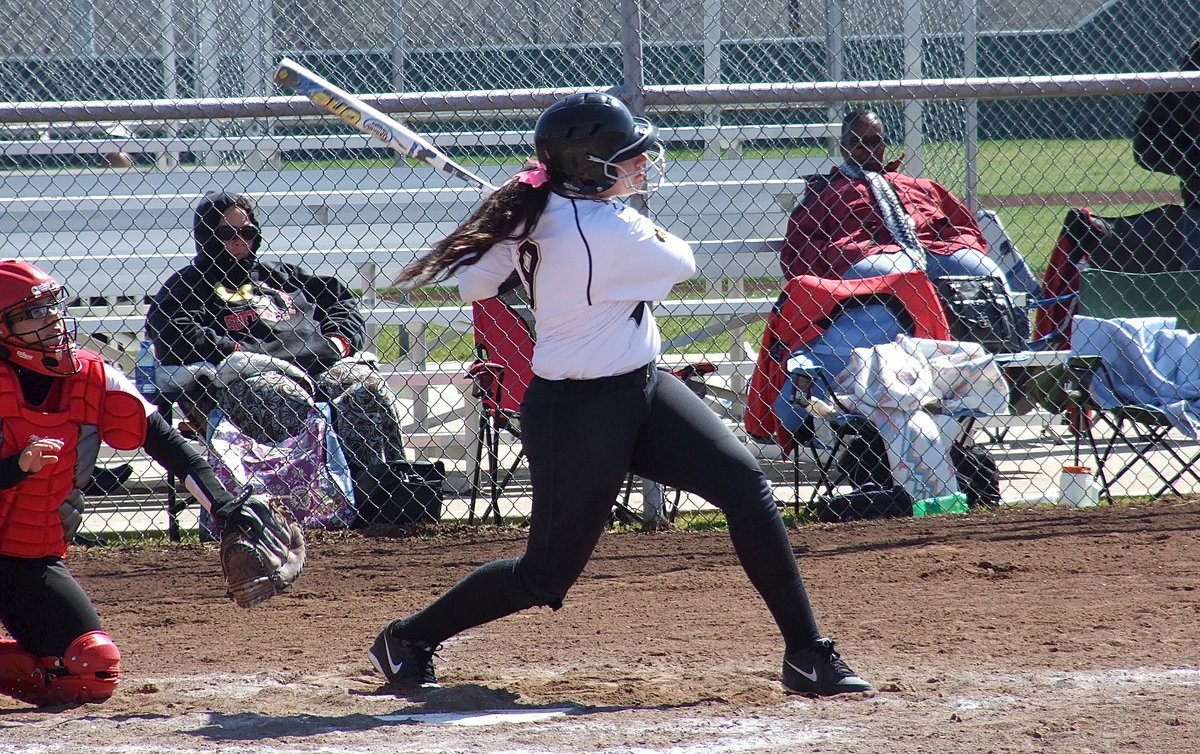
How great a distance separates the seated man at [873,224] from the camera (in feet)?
21.4

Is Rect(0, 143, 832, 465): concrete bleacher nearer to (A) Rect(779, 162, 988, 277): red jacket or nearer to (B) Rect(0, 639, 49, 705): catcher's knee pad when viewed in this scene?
(A) Rect(779, 162, 988, 277): red jacket

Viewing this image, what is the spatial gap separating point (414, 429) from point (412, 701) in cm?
408

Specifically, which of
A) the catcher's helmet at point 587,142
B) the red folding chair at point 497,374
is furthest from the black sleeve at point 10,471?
the red folding chair at point 497,374

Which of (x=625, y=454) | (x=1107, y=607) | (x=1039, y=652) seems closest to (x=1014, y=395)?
(x=1107, y=607)

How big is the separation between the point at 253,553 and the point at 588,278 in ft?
4.09

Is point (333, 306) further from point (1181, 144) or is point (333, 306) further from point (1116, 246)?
point (1181, 144)

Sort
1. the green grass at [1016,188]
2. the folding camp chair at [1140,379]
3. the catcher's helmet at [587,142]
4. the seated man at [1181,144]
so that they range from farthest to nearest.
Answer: the green grass at [1016,188] → the seated man at [1181,144] → the folding camp chair at [1140,379] → the catcher's helmet at [587,142]

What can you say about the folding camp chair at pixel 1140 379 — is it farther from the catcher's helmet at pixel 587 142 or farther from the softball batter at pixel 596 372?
the catcher's helmet at pixel 587 142

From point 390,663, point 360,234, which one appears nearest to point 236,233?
point 360,234

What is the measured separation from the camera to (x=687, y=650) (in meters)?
4.02

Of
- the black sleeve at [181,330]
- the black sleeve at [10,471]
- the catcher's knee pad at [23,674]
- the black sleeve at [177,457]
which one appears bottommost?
the catcher's knee pad at [23,674]

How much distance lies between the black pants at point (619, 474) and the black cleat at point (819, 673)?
0.12 ft

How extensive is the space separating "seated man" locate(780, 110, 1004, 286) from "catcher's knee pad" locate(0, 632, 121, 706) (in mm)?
3990

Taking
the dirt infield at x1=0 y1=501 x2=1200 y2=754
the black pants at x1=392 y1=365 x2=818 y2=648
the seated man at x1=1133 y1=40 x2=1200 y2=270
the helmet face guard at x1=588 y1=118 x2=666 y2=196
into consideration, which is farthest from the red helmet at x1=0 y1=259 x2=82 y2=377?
the seated man at x1=1133 y1=40 x2=1200 y2=270
